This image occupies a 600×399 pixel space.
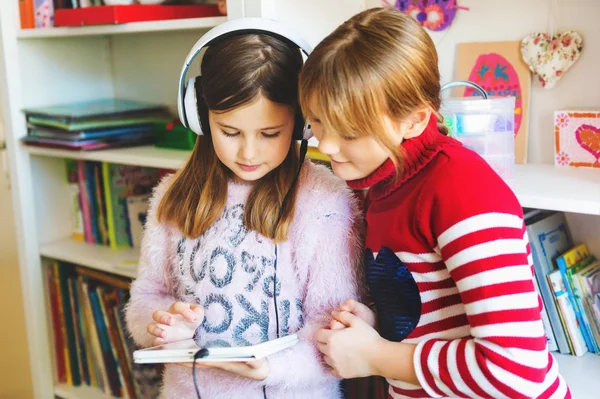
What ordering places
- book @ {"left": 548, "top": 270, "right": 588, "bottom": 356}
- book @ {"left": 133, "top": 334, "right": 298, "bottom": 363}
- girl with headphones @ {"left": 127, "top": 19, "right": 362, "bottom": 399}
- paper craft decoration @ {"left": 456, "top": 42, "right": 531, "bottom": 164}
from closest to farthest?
book @ {"left": 133, "top": 334, "right": 298, "bottom": 363} → girl with headphones @ {"left": 127, "top": 19, "right": 362, "bottom": 399} → book @ {"left": 548, "top": 270, "right": 588, "bottom": 356} → paper craft decoration @ {"left": 456, "top": 42, "right": 531, "bottom": 164}

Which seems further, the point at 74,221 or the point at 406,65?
the point at 74,221

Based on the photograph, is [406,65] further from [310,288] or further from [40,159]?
[40,159]

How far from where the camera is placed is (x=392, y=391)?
3.32 ft

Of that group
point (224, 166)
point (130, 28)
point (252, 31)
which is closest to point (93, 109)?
point (130, 28)

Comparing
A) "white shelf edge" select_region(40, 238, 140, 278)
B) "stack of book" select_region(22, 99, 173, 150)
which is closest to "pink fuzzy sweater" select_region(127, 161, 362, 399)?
"white shelf edge" select_region(40, 238, 140, 278)

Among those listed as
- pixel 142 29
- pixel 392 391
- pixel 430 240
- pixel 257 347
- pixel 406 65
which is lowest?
pixel 392 391

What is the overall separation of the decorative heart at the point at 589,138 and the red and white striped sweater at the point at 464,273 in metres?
0.40

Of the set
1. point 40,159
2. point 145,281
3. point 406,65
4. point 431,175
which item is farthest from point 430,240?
point 40,159

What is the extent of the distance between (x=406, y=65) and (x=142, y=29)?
33.3 inches

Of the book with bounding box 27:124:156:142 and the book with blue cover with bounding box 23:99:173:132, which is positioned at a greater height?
the book with blue cover with bounding box 23:99:173:132

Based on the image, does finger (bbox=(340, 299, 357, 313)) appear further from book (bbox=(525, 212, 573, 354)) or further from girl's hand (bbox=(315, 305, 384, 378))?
book (bbox=(525, 212, 573, 354))

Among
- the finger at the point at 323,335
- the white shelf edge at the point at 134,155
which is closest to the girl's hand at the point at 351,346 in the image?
the finger at the point at 323,335

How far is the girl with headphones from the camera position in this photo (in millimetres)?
1013

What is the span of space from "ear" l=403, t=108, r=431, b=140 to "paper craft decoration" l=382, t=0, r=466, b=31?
0.52 meters
